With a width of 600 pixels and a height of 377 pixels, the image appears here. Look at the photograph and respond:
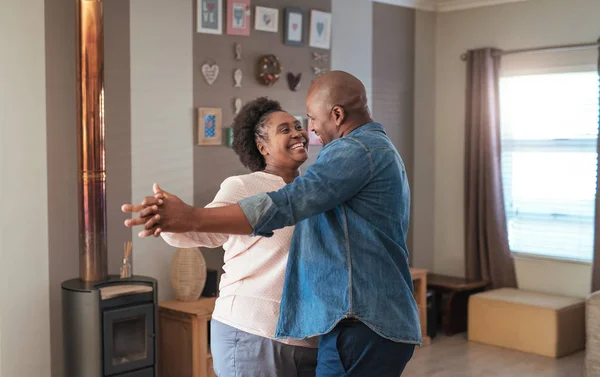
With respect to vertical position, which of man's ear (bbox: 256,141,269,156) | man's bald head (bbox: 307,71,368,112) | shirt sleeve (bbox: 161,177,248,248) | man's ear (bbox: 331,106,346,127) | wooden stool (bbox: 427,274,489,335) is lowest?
wooden stool (bbox: 427,274,489,335)

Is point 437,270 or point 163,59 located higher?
point 163,59

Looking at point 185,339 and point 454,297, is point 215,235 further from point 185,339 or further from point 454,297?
point 454,297

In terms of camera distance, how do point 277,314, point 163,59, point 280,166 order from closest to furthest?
point 277,314
point 280,166
point 163,59

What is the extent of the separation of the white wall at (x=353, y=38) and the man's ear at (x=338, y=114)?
3.92 m

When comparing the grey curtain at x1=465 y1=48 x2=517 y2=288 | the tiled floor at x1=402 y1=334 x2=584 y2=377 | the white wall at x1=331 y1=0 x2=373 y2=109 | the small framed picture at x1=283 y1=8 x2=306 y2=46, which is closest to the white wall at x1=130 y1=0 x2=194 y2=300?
the small framed picture at x1=283 y1=8 x2=306 y2=46

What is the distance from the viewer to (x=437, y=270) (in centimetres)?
672

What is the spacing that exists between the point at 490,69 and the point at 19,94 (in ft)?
12.3

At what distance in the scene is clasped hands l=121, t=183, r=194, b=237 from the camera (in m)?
1.52

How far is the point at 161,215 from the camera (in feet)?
5.05

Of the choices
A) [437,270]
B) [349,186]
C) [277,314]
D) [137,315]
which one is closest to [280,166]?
[277,314]

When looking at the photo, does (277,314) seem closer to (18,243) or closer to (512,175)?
(18,243)

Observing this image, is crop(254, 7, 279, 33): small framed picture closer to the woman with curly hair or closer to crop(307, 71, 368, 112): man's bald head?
the woman with curly hair

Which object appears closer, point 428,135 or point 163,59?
point 163,59

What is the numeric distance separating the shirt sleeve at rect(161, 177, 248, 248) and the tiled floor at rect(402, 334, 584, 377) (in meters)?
3.17
